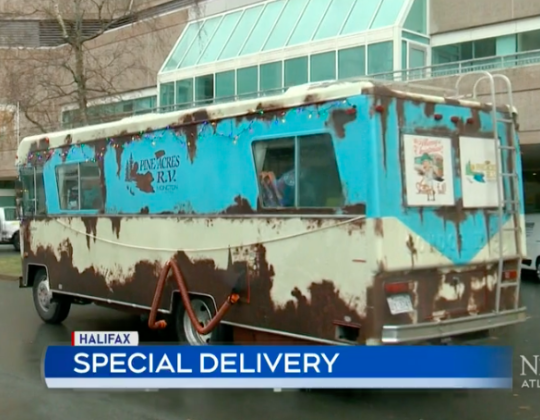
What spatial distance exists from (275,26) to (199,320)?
64.0ft

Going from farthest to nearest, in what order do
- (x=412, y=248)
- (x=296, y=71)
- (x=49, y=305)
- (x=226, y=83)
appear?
1. (x=226, y=83)
2. (x=296, y=71)
3. (x=49, y=305)
4. (x=412, y=248)

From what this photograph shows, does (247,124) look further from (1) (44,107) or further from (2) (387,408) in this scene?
(1) (44,107)

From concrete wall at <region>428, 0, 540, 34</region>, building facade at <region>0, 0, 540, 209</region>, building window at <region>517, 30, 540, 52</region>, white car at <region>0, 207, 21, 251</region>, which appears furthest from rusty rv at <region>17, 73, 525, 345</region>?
white car at <region>0, 207, 21, 251</region>

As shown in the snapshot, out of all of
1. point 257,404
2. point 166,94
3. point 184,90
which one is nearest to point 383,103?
point 257,404

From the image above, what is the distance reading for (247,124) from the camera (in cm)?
698

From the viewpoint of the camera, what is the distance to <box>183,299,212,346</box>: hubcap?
25.1 feet

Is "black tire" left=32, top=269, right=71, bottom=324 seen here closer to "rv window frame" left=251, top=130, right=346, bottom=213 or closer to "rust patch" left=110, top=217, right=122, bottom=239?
"rust patch" left=110, top=217, right=122, bottom=239

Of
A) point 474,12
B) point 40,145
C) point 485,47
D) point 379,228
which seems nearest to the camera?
point 379,228

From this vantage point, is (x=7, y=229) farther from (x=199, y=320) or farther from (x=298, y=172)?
(x=298, y=172)

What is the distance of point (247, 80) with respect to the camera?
2527cm

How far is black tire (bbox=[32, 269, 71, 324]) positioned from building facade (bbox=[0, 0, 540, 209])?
655 centimetres

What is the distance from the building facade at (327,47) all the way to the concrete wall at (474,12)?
1.2 inches

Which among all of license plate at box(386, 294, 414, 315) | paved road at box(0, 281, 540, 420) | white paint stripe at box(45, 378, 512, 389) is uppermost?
license plate at box(386, 294, 414, 315)

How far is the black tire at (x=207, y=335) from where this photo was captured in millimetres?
7391
